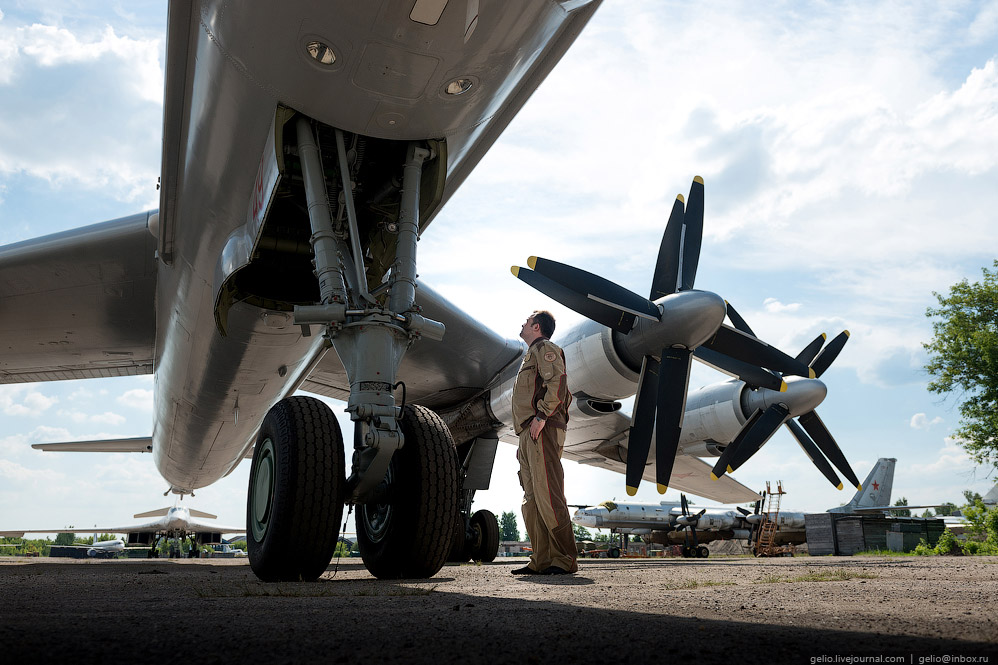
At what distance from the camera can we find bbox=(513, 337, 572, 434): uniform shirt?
4.73 m

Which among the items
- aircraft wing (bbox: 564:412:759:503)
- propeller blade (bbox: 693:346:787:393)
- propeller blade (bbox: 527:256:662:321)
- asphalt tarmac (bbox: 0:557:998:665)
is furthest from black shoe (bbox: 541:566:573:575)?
propeller blade (bbox: 693:346:787:393)

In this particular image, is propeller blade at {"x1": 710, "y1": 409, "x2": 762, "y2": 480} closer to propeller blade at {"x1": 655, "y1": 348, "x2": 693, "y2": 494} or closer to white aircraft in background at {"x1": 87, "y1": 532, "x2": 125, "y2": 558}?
propeller blade at {"x1": 655, "y1": 348, "x2": 693, "y2": 494}

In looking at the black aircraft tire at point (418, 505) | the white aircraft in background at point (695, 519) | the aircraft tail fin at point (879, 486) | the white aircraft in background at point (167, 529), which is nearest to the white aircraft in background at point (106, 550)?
the white aircraft in background at point (167, 529)

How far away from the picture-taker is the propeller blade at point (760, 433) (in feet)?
28.3

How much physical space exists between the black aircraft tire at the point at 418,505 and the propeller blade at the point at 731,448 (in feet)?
19.0

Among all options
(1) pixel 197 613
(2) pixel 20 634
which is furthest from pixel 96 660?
(1) pixel 197 613

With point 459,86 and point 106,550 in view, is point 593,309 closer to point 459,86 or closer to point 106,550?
point 459,86

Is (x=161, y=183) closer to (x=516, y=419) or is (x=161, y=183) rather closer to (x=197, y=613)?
(x=516, y=419)

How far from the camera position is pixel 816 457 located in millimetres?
10141

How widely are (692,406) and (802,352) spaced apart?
7.72 ft

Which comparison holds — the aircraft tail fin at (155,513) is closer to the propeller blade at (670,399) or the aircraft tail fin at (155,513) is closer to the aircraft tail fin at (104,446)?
the aircraft tail fin at (104,446)

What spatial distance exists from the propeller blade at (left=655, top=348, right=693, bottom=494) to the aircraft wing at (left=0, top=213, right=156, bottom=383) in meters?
5.72

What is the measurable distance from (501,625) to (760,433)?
7.53 metres

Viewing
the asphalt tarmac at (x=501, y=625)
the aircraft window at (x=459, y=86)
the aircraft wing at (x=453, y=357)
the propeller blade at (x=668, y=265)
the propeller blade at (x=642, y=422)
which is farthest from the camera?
the aircraft wing at (x=453, y=357)
